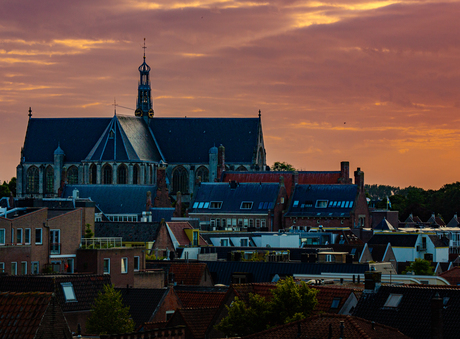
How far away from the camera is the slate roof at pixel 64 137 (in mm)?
189250

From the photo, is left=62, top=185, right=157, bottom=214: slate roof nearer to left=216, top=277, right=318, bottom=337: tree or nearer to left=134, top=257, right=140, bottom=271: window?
left=134, top=257, right=140, bottom=271: window

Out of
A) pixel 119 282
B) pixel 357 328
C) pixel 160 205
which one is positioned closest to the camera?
pixel 357 328

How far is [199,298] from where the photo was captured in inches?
1831

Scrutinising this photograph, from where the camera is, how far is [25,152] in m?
193

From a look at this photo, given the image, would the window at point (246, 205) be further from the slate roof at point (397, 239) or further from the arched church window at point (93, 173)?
the arched church window at point (93, 173)

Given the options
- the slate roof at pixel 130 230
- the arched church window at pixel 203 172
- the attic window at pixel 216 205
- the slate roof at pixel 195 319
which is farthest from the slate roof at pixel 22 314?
the arched church window at pixel 203 172

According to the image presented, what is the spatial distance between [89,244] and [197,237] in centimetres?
3621

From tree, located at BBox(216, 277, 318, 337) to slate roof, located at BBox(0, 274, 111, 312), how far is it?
608cm

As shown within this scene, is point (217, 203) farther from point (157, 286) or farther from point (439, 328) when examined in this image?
point (439, 328)

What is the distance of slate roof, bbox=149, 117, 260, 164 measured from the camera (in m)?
190

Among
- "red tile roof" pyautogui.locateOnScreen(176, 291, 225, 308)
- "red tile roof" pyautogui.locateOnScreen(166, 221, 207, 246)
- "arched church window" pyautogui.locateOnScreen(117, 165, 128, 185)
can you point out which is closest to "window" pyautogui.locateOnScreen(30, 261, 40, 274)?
"red tile roof" pyautogui.locateOnScreen(176, 291, 225, 308)

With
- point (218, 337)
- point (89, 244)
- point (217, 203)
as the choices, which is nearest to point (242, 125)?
point (217, 203)

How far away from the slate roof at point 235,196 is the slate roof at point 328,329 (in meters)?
95.4

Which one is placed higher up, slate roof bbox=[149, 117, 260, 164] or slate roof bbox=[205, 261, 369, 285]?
slate roof bbox=[149, 117, 260, 164]
